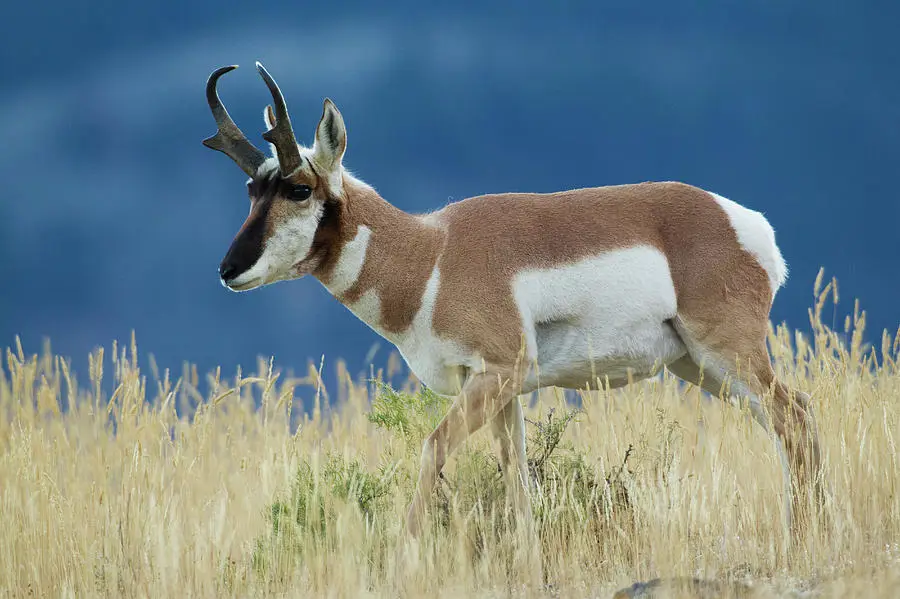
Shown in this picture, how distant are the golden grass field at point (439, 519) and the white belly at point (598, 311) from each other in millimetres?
410

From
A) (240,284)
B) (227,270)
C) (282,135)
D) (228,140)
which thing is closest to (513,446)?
(240,284)

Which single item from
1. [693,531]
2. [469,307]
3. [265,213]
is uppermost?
[265,213]

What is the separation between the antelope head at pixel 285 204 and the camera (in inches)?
227

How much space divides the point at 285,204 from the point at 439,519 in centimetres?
204

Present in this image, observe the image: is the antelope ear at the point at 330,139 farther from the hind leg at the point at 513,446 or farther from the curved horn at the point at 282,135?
the hind leg at the point at 513,446

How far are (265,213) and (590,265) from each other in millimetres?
1988

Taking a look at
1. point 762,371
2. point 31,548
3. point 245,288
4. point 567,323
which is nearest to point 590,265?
point 567,323

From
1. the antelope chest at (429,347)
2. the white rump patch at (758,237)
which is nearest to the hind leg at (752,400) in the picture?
the white rump patch at (758,237)

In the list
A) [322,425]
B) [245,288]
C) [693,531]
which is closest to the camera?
[693,531]

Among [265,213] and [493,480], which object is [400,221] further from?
[493,480]

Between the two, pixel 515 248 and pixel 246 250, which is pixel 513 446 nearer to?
pixel 515 248

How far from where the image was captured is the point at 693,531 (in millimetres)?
5516

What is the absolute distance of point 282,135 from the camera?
5.79 m

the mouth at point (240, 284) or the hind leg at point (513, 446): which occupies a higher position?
the mouth at point (240, 284)
